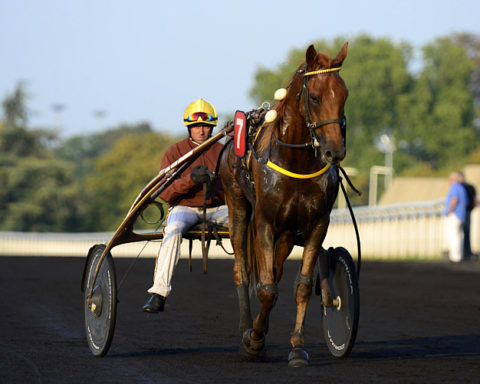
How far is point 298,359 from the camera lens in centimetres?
762

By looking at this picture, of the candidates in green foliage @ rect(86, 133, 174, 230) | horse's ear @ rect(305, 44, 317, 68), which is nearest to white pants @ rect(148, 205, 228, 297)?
horse's ear @ rect(305, 44, 317, 68)

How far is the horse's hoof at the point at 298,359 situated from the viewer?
762cm

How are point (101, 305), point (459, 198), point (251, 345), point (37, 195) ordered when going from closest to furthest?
point (251, 345)
point (101, 305)
point (459, 198)
point (37, 195)

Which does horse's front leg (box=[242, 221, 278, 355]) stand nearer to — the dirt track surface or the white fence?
the dirt track surface

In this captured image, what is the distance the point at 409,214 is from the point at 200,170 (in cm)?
2433

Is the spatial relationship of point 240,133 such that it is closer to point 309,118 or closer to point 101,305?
point 309,118

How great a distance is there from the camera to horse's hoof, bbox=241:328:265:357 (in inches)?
313

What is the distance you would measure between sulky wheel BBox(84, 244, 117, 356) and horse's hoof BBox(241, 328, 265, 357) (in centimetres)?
96

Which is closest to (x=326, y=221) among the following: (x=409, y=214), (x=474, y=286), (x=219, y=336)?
(x=219, y=336)

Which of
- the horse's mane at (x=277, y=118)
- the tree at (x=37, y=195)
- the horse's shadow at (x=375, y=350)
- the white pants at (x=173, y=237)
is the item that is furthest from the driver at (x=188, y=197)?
the tree at (x=37, y=195)

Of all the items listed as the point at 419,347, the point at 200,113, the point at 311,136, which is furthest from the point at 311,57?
the point at 419,347

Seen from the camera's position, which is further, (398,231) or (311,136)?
(398,231)

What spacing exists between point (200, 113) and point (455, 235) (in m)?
14.8

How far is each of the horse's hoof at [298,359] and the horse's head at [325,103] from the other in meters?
1.41
